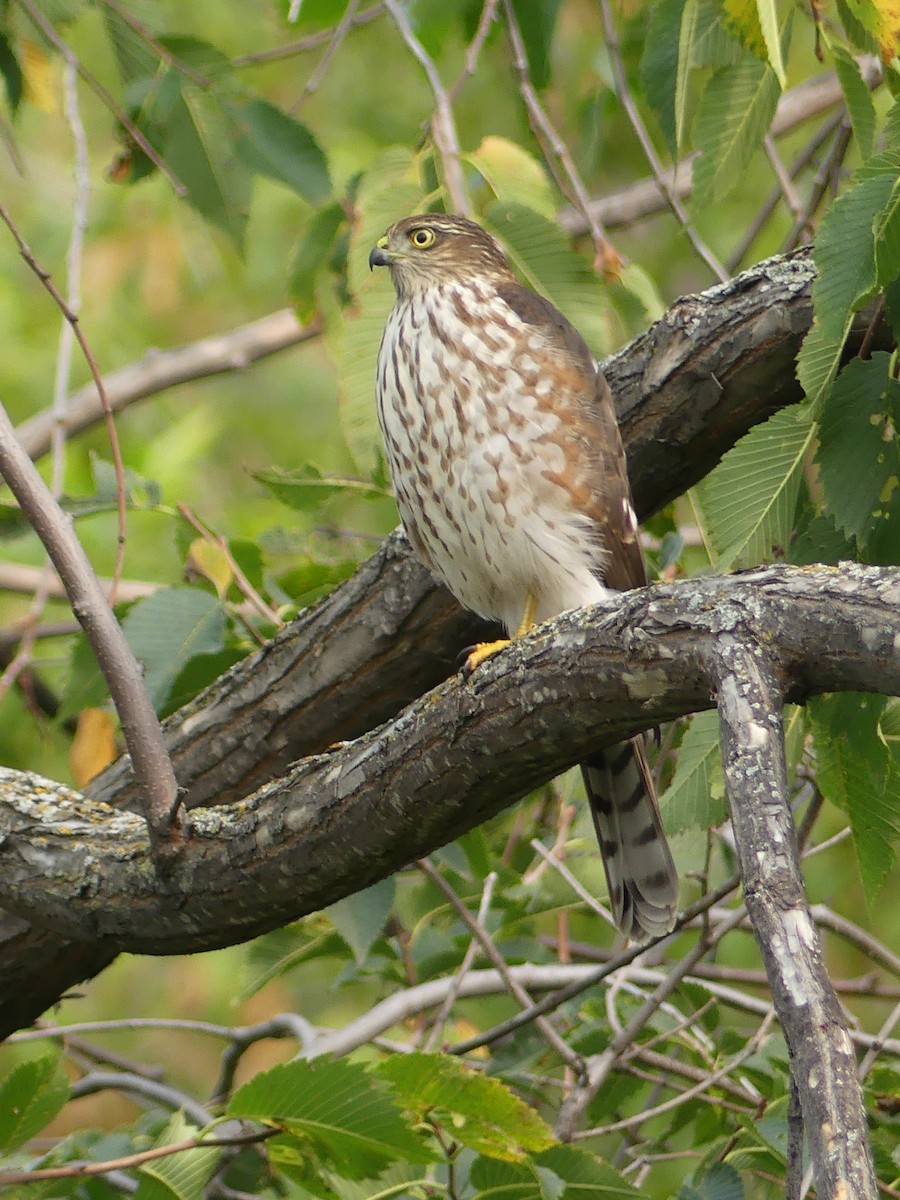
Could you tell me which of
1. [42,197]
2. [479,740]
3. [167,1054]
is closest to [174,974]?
[167,1054]

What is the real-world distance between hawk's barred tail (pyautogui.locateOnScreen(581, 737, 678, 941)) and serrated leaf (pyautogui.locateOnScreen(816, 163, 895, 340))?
1.36 meters

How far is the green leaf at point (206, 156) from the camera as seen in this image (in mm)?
3736

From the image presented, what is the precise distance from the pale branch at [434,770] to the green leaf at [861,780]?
500 mm

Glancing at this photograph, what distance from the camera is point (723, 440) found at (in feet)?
10.8

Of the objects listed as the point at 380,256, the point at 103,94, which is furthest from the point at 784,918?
the point at 103,94

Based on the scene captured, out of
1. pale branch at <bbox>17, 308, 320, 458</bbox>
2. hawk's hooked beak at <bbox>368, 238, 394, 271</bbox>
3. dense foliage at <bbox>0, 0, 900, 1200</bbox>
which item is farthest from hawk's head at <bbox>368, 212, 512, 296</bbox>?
pale branch at <bbox>17, 308, 320, 458</bbox>

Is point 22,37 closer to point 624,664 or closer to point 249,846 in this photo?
point 249,846

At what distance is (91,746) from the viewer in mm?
4332

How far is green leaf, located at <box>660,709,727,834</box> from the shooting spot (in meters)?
2.98

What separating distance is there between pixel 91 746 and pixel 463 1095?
7.07 ft

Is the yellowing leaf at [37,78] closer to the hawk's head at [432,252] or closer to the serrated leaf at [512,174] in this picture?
the hawk's head at [432,252]

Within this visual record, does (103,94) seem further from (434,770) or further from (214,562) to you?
(434,770)

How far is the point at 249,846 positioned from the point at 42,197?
582 cm

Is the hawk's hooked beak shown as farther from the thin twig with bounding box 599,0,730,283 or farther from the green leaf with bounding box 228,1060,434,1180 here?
the green leaf with bounding box 228,1060,434,1180
